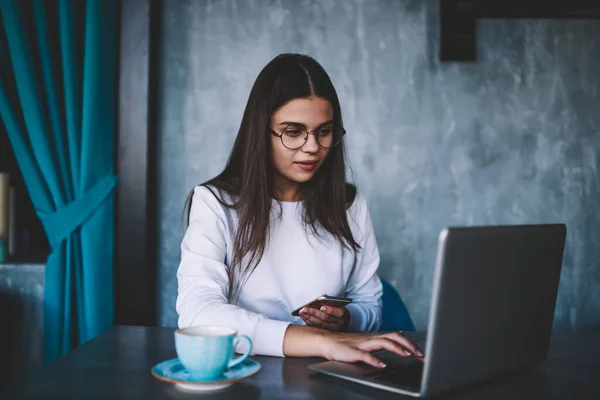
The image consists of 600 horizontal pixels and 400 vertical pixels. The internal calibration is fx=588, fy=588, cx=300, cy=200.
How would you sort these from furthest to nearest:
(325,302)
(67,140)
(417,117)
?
(417,117), (67,140), (325,302)

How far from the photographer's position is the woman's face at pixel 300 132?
1608 millimetres

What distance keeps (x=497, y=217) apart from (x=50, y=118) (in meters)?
1.85

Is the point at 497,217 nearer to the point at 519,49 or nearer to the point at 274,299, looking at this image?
the point at 519,49

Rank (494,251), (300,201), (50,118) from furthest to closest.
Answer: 1. (50,118)
2. (300,201)
3. (494,251)

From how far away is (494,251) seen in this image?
37.4 inches

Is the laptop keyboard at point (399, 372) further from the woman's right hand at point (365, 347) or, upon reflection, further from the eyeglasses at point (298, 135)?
the eyeglasses at point (298, 135)

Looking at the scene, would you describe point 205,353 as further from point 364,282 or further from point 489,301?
point 364,282

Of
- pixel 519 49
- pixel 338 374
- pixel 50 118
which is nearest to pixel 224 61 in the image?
pixel 50 118

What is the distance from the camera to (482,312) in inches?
37.8

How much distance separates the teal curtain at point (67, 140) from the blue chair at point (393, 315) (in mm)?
1104

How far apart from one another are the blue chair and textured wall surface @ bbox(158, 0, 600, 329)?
2.14 ft

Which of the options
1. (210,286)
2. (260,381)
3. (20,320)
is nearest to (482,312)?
(260,381)

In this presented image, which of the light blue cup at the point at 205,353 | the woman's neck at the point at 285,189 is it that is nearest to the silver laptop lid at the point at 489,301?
the light blue cup at the point at 205,353

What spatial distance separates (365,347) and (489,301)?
28 cm
